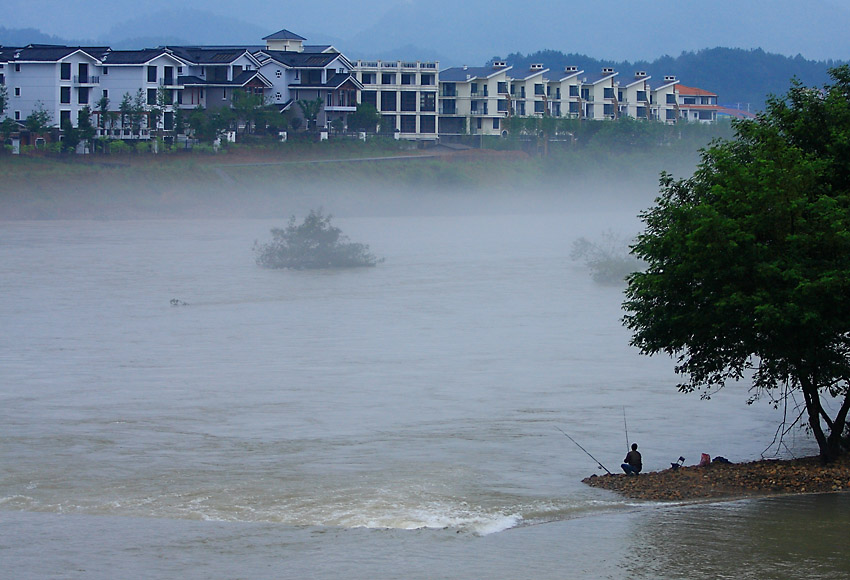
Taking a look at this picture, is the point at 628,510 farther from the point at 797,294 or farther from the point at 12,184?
the point at 12,184

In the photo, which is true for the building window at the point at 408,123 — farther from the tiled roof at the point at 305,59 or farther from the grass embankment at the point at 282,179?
the tiled roof at the point at 305,59

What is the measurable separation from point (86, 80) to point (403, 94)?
2594 cm

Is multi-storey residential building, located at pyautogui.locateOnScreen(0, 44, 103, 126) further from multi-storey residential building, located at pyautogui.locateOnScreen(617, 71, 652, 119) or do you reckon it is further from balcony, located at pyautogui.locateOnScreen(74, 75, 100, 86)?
multi-storey residential building, located at pyautogui.locateOnScreen(617, 71, 652, 119)

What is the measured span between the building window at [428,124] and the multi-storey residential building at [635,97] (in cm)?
2572

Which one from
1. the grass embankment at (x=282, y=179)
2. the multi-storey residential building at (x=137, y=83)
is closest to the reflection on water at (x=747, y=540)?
the grass embankment at (x=282, y=179)

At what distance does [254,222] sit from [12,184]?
1309 cm

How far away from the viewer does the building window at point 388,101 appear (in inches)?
3740

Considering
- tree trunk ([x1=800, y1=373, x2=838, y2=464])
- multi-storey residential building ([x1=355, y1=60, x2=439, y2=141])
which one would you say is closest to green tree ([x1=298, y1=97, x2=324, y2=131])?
multi-storey residential building ([x1=355, y1=60, x2=439, y2=141])

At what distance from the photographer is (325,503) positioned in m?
15.5

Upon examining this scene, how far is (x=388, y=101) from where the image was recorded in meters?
95.2

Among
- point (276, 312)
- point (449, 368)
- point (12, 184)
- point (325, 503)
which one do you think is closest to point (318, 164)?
point (12, 184)

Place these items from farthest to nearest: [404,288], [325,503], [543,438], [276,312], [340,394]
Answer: [404,288] < [276,312] < [340,394] < [543,438] < [325,503]

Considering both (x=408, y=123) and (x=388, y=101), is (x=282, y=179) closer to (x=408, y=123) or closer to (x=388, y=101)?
(x=388, y=101)

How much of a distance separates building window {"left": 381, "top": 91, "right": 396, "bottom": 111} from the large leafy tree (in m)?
79.5
